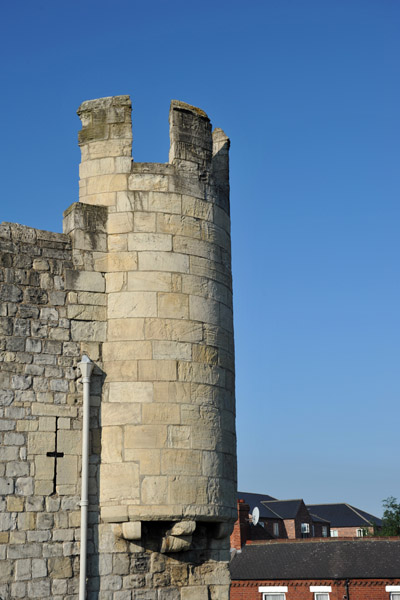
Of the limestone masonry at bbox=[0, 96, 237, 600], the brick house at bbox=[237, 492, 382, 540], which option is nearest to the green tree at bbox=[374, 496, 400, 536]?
the brick house at bbox=[237, 492, 382, 540]

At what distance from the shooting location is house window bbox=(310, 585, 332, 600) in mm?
27812

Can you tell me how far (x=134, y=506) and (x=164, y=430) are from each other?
2.78ft

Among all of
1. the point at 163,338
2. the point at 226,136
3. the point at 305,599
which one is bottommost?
the point at 305,599

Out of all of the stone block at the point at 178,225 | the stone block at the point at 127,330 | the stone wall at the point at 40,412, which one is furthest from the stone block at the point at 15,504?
the stone block at the point at 178,225

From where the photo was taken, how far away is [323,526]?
208 feet

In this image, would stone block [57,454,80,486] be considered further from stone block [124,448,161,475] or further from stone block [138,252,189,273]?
stone block [138,252,189,273]

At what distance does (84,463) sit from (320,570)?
23016 millimetres

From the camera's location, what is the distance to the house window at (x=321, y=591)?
2781 centimetres

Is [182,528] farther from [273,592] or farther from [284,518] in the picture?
[284,518]

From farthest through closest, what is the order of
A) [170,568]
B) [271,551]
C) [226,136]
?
[271,551], [226,136], [170,568]

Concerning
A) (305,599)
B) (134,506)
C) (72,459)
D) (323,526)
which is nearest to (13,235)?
(72,459)

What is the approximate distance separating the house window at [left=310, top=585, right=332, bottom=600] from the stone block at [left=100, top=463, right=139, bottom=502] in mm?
22347

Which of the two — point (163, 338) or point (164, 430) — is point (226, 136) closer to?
point (163, 338)

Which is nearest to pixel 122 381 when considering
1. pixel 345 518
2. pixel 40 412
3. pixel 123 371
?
pixel 123 371
